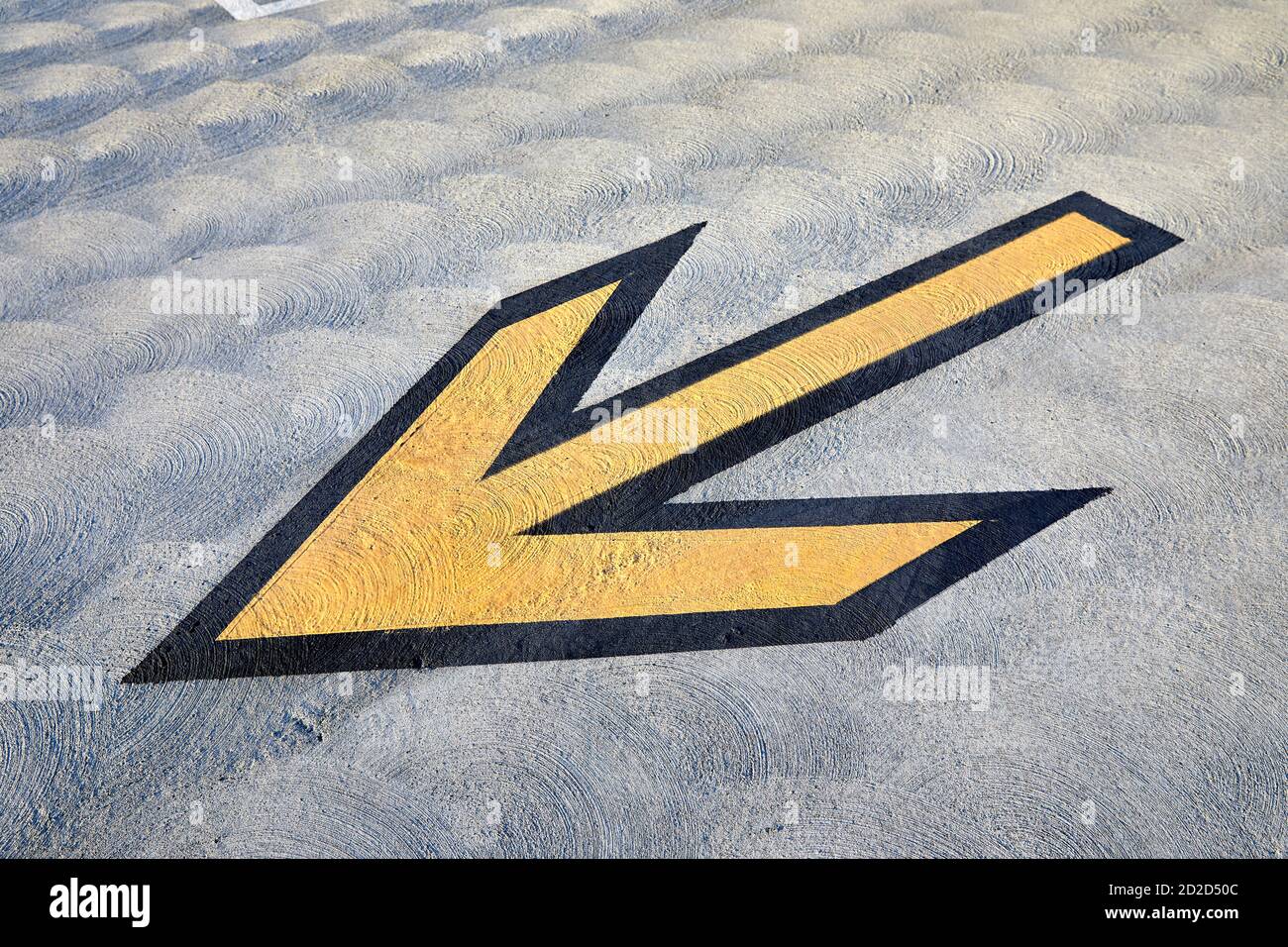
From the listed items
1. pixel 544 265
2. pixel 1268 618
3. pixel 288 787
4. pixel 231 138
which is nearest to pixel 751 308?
pixel 544 265

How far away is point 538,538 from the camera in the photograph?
4055 millimetres

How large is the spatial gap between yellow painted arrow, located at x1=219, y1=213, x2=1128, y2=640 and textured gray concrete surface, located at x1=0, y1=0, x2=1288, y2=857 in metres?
0.24

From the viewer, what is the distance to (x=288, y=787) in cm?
337

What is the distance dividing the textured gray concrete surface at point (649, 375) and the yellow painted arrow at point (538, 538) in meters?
0.24

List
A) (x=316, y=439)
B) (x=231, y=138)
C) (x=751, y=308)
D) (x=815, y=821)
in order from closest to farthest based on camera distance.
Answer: (x=815, y=821) < (x=316, y=439) < (x=751, y=308) < (x=231, y=138)

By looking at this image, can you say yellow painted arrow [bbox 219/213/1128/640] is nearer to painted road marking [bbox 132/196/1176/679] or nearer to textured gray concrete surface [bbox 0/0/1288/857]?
painted road marking [bbox 132/196/1176/679]

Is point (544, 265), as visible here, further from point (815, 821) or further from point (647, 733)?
point (815, 821)

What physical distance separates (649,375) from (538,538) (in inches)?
40.2

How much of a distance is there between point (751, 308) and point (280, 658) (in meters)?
2.62

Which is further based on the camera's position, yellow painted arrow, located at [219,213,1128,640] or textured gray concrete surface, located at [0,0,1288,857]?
yellow painted arrow, located at [219,213,1128,640]

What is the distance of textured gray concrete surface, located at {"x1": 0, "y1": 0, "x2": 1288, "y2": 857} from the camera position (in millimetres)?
3340

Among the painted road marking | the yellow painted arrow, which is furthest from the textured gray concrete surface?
the yellow painted arrow

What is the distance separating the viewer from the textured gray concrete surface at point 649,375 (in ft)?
11.0
